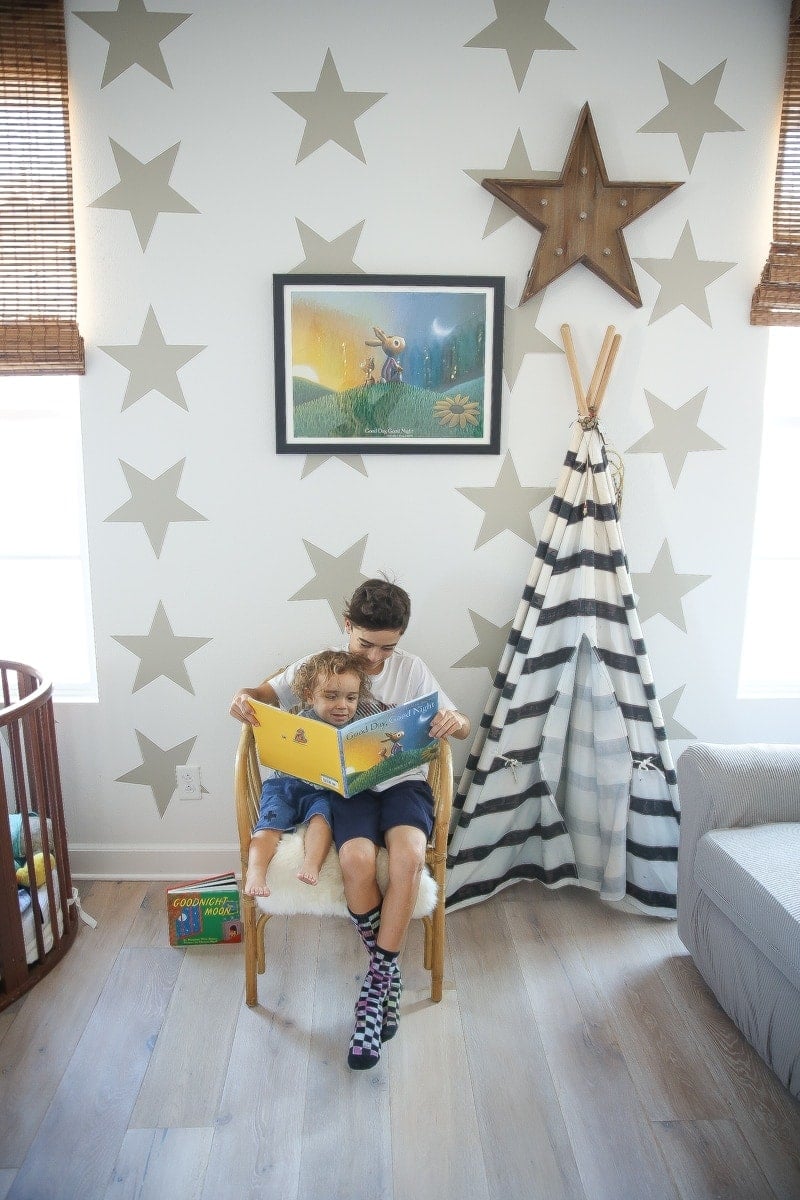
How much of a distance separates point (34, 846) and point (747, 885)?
180 centimetres

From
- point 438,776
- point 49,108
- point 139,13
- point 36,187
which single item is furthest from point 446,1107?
point 139,13

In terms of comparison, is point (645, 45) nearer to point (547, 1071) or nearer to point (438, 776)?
point (438, 776)

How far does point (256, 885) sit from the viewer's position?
178 centimetres

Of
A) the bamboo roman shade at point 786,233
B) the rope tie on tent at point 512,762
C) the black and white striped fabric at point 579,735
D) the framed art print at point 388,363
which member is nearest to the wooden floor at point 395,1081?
the black and white striped fabric at point 579,735

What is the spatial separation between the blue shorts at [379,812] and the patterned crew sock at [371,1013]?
0.85ft

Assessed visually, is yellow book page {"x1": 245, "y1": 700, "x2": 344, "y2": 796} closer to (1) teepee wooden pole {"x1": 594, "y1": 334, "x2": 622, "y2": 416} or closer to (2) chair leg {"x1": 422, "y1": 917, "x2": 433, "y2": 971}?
(2) chair leg {"x1": 422, "y1": 917, "x2": 433, "y2": 971}

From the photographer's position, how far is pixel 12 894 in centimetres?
191

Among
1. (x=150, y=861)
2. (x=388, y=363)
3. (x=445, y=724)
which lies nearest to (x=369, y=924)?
(x=445, y=724)

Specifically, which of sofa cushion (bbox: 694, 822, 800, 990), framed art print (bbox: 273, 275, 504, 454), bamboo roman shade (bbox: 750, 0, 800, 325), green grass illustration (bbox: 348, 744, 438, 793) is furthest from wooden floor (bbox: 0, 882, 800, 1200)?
bamboo roman shade (bbox: 750, 0, 800, 325)

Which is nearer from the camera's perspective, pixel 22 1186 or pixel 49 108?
pixel 22 1186

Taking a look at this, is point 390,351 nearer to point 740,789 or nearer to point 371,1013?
point 740,789

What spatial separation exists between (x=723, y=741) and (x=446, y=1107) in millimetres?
1401

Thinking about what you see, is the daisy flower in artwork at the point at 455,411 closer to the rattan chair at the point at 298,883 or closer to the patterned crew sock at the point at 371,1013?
the rattan chair at the point at 298,883

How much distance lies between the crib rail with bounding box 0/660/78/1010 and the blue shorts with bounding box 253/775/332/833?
1.85 ft
